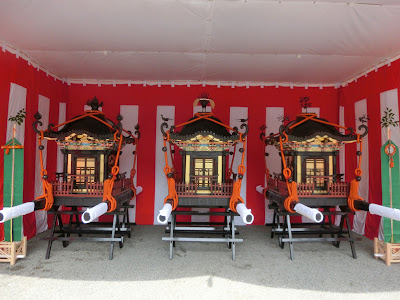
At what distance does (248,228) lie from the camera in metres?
5.38

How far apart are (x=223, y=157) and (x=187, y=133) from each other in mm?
708

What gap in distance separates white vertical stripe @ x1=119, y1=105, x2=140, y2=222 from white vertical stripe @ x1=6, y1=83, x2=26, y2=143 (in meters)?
1.89

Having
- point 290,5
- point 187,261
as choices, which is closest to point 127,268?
point 187,261

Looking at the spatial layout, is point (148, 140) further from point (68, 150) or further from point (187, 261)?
point (187, 261)

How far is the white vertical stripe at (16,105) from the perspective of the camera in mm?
3979

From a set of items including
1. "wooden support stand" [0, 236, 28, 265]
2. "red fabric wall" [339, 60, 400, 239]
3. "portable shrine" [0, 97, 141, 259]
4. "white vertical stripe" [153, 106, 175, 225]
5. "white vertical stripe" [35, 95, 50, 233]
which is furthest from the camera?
"white vertical stripe" [153, 106, 175, 225]

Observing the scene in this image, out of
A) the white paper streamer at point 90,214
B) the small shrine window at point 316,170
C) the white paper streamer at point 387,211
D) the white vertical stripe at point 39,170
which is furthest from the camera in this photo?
the white vertical stripe at point 39,170

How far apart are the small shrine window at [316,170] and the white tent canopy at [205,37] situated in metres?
1.86

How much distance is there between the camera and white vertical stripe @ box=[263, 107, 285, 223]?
5.65 meters

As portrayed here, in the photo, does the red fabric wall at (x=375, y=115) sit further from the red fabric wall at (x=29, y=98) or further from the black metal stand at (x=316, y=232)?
the red fabric wall at (x=29, y=98)

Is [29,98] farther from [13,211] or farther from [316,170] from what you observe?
[316,170]

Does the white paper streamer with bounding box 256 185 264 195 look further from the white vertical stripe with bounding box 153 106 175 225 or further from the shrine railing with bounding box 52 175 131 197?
the shrine railing with bounding box 52 175 131 197

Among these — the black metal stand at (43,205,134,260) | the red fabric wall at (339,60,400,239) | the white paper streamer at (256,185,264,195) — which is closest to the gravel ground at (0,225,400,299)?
the black metal stand at (43,205,134,260)

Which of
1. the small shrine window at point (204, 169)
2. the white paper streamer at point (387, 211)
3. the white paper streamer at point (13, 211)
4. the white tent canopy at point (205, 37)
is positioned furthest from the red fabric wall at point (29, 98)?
the white paper streamer at point (387, 211)
